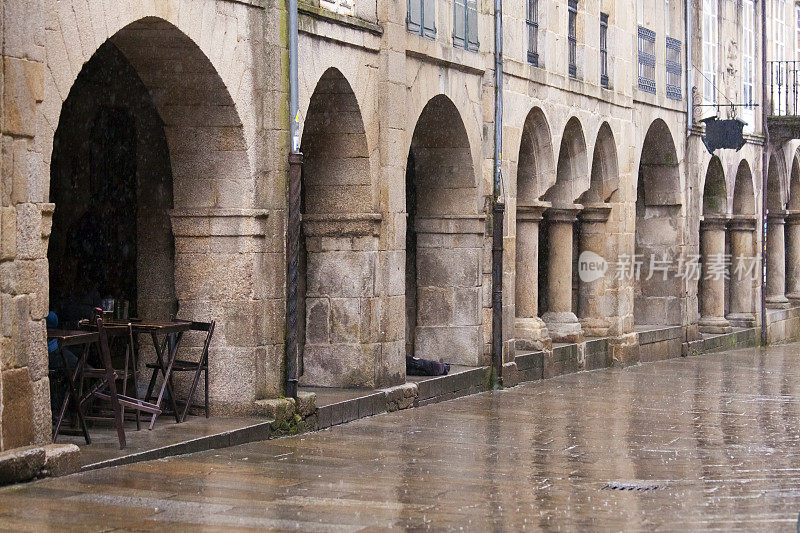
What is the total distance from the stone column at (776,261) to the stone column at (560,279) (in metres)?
10.8

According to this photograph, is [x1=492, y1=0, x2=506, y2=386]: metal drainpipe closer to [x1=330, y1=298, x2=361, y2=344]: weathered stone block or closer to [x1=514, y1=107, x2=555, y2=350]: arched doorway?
[x1=514, y1=107, x2=555, y2=350]: arched doorway

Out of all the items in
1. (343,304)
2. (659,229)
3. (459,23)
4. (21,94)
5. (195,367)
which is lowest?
(195,367)

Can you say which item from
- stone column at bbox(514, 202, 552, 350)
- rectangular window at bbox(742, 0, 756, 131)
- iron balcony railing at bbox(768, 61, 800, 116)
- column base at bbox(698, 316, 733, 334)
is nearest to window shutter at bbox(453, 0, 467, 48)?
stone column at bbox(514, 202, 552, 350)

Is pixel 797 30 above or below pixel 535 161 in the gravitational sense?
above

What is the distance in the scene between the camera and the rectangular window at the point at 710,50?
24000mm

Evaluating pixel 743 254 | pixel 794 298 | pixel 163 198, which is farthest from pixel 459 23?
pixel 794 298

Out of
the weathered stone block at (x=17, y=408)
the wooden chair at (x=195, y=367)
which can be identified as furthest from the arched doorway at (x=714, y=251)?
the weathered stone block at (x=17, y=408)

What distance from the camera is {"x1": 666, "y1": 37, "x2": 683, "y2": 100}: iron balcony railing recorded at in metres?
22.3

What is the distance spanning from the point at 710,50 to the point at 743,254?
4044 millimetres

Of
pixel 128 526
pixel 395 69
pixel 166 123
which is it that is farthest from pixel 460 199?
pixel 128 526

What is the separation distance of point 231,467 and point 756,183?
19.0m

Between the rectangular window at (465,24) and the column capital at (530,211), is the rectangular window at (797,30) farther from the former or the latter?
the rectangular window at (465,24)

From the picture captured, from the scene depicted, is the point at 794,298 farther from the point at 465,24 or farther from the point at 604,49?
the point at 465,24

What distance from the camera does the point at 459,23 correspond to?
1512 cm
